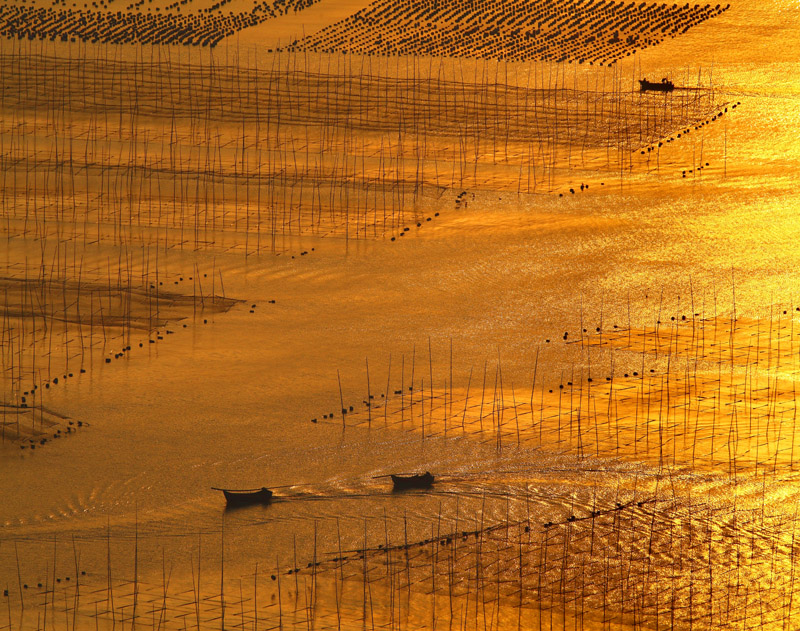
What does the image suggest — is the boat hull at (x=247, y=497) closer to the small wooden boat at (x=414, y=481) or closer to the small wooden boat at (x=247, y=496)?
the small wooden boat at (x=247, y=496)

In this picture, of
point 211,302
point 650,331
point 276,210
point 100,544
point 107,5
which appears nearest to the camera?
point 100,544

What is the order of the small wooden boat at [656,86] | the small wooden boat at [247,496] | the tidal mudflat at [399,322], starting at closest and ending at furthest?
the tidal mudflat at [399,322] < the small wooden boat at [247,496] < the small wooden boat at [656,86]

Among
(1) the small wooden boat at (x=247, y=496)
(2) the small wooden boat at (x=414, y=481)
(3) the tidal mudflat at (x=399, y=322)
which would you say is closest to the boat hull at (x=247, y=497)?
(1) the small wooden boat at (x=247, y=496)

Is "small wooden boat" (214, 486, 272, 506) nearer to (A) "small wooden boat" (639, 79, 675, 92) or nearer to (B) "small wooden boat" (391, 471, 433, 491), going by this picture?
(B) "small wooden boat" (391, 471, 433, 491)

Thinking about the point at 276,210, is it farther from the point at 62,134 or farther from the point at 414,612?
the point at 414,612

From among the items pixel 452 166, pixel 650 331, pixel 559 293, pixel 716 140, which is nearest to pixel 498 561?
pixel 650 331

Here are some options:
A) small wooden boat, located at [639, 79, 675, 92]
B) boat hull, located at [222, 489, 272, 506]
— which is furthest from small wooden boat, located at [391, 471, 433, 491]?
small wooden boat, located at [639, 79, 675, 92]
